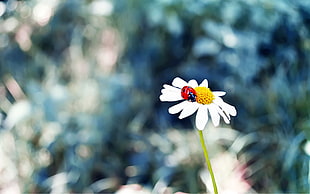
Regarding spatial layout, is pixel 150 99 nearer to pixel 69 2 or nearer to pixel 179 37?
pixel 179 37

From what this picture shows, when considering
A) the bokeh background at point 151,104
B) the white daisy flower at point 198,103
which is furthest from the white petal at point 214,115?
the bokeh background at point 151,104

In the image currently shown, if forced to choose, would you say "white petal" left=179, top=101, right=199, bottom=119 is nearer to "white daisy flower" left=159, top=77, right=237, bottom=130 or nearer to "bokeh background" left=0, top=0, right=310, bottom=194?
"white daisy flower" left=159, top=77, right=237, bottom=130

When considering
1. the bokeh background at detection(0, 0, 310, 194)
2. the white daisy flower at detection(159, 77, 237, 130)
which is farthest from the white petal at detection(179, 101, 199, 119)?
the bokeh background at detection(0, 0, 310, 194)

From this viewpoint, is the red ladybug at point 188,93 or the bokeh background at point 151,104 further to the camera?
the bokeh background at point 151,104

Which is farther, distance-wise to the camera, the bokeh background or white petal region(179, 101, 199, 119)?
the bokeh background

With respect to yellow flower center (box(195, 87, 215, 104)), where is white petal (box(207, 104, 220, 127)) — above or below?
below

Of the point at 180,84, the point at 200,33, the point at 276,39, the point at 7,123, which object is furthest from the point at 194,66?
the point at 180,84

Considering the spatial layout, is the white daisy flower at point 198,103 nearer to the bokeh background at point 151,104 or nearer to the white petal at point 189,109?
the white petal at point 189,109

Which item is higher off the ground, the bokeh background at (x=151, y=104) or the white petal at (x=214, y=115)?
the bokeh background at (x=151, y=104)
